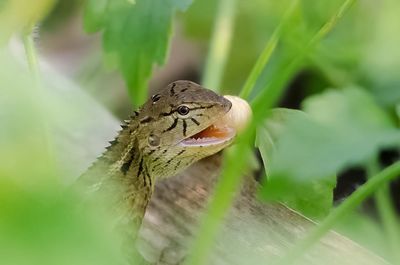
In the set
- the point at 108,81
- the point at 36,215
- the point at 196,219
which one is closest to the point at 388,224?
the point at 196,219

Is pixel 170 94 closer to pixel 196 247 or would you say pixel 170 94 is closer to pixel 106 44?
pixel 106 44

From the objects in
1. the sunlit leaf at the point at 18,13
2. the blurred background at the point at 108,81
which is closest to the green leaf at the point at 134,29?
the blurred background at the point at 108,81

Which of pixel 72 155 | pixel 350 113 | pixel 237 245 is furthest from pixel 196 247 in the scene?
pixel 72 155

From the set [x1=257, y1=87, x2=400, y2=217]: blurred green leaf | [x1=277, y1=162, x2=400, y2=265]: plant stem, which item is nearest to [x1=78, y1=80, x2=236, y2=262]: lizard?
[x1=277, y1=162, x2=400, y2=265]: plant stem

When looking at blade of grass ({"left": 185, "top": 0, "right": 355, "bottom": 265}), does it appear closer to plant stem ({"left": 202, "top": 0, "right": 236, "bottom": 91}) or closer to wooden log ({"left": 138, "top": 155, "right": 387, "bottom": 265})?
wooden log ({"left": 138, "top": 155, "right": 387, "bottom": 265})

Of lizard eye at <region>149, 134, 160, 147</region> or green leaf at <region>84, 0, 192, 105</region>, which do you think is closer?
green leaf at <region>84, 0, 192, 105</region>

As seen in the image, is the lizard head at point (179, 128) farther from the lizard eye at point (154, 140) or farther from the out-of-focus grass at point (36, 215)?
the out-of-focus grass at point (36, 215)

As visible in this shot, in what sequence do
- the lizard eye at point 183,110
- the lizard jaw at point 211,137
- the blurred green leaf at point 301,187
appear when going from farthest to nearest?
the lizard eye at point 183,110 → the lizard jaw at point 211,137 → the blurred green leaf at point 301,187
